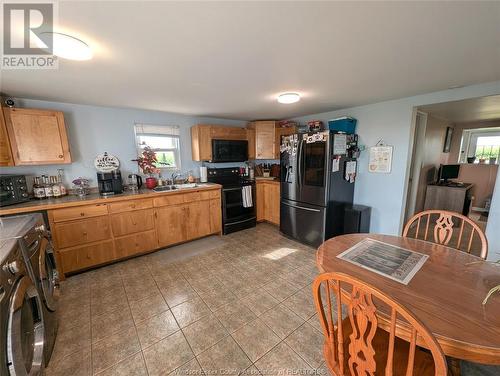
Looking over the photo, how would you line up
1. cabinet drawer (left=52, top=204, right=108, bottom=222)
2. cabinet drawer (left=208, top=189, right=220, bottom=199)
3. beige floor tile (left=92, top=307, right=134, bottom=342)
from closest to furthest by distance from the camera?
beige floor tile (left=92, top=307, right=134, bottom=342) < cabinet drawer (left=52, top=204, right=108, bottom=222) < cabinet drawer (left=208, top=189, right=220, bottom=199)

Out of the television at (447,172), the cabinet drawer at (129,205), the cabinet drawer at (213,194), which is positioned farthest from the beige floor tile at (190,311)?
the television at (447,172)

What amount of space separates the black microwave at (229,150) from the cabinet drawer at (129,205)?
1368mm

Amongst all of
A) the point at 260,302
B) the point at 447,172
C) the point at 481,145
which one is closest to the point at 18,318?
the point at 260,302

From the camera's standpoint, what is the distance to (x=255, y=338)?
1589 millimetres

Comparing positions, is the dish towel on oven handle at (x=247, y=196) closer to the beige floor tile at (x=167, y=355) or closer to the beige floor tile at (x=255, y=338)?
the beige floor tile at (x=255, y=338)

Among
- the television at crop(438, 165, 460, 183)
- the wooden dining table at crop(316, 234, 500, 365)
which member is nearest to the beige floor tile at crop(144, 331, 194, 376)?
the wooden dining table at crop(316, 234, 500, 365)

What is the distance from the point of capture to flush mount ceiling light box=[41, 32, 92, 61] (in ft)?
3.94

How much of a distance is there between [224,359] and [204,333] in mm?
284

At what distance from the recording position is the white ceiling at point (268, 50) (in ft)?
3.31

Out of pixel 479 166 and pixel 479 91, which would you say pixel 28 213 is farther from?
pixel 479 166

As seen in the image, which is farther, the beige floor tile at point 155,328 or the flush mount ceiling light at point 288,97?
the flush mount ceiling light at point 288,97

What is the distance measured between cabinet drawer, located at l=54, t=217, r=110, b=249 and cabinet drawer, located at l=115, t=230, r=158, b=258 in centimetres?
21

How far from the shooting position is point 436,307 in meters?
0.91

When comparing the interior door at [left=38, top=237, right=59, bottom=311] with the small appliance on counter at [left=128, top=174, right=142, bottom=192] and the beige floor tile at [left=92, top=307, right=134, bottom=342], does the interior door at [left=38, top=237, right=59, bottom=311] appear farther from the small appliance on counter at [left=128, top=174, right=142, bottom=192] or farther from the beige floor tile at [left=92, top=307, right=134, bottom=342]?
the small appliance on counter at [left=128, top=174, right=142, bottom=192]
